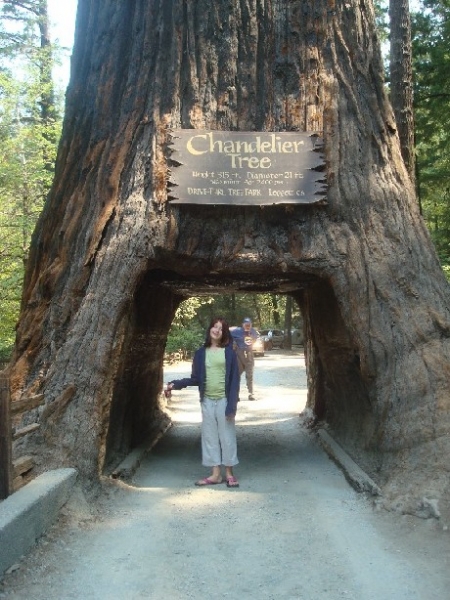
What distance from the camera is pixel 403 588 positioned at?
4328 mm

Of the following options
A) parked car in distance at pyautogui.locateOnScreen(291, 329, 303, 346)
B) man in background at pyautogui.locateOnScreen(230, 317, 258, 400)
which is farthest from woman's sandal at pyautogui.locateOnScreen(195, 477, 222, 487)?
parked car in distance at pyautogui.locateOnScreen(291, 329, 303, 346)

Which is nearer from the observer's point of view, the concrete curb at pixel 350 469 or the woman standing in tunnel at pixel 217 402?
the concrete curb at pixel 350 469

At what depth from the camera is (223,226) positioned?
748 cm

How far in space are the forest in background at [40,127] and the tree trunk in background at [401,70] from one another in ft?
7.73

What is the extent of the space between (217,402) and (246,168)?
111 inches

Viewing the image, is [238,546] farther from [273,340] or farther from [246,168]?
[273,340]

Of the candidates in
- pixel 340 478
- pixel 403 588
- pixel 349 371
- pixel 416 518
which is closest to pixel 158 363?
pixel 349 371

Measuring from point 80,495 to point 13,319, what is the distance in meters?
12.4

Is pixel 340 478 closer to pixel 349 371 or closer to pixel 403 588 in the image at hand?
pixel 349 371

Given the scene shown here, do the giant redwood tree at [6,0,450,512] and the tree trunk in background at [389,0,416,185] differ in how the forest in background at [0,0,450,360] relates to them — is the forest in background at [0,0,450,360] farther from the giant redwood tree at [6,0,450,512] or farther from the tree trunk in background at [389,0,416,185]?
the giant redwood tree at [6,0,450,512]

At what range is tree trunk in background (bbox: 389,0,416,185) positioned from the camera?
9.98 metres

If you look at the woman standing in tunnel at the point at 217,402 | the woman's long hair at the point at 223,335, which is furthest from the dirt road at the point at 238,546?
the woman's long hair at the point at 223,335

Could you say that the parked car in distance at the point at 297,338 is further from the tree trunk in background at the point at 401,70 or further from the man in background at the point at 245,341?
the tree trunk in background at the point at 401,70

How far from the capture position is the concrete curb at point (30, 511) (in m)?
4.42
